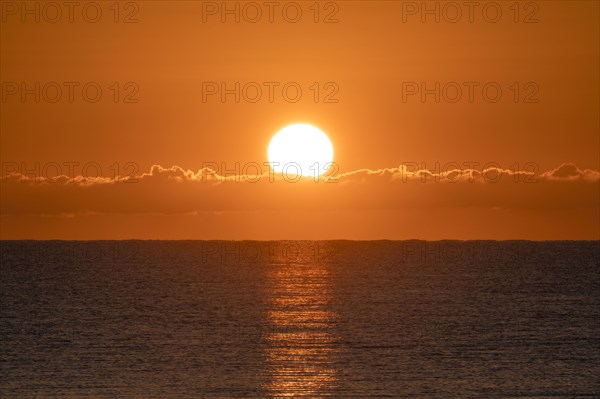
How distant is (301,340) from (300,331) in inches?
60.3

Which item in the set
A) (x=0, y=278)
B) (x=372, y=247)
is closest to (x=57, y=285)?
(x=0, y=278)

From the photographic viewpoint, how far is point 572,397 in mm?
18031

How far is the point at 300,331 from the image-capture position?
25469 millimetres

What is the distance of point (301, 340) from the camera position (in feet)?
78.5

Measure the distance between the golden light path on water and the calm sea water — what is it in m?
0.05

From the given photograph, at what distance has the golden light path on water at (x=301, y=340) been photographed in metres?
18.8

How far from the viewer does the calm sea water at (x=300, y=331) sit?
18.9 metres

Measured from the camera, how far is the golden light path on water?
741 inches

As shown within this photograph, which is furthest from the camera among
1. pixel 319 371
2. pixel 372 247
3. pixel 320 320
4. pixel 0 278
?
pixel 372 247

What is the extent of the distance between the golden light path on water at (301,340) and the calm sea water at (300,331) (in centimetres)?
5

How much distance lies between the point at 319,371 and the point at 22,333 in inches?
362

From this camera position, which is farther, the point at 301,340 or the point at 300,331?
the point at 300,331

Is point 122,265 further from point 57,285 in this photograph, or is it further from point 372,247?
point 372,247

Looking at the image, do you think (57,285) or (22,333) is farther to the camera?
(57,285)
